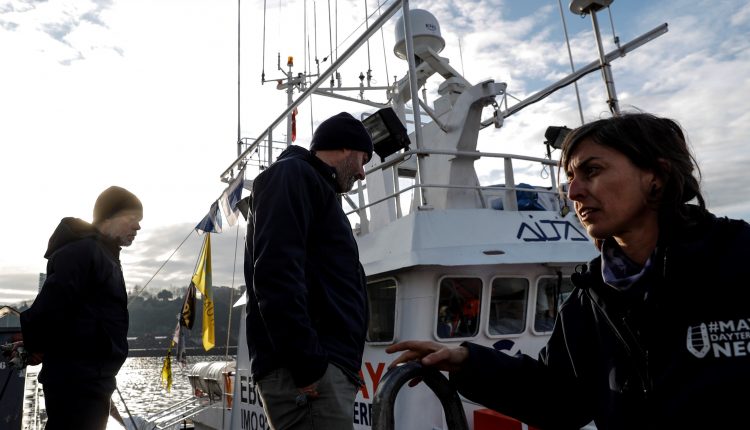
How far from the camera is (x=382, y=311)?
18.7 feet

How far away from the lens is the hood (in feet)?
11.0

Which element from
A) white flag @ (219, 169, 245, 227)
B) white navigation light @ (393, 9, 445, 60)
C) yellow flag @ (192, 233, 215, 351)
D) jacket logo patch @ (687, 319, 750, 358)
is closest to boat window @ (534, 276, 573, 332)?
white navigation light @ (393, 9, 445, 60)

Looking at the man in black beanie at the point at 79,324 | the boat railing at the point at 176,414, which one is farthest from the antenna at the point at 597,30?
the boat railing at the point at 176,414

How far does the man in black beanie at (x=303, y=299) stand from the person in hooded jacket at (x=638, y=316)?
56 centimetres

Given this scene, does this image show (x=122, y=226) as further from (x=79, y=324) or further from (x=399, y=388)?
(x=399, y=388)

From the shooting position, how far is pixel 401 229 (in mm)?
5574

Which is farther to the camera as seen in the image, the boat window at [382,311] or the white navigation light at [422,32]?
the white navigation light at [422,32]

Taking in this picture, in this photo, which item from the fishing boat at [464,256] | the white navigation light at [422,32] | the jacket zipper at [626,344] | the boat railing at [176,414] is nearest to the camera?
the jacket zipper at [626,344]

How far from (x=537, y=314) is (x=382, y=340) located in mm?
1721

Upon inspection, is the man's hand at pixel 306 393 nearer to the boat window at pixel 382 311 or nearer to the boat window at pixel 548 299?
the boat window at pixel 382 311

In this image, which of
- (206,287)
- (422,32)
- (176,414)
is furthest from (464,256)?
(176,414)

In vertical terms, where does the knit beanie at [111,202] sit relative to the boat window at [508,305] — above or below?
above

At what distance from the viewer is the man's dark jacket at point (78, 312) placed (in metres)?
3.02

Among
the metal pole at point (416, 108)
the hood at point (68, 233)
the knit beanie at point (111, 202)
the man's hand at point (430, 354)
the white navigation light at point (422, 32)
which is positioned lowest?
the man's hand at point (430, 354)
